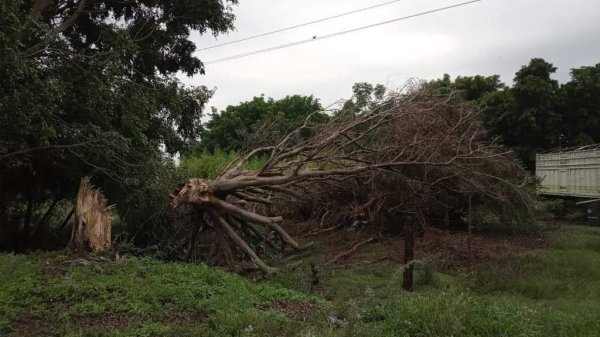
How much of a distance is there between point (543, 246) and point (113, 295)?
9.21 m

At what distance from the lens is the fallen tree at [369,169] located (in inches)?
402

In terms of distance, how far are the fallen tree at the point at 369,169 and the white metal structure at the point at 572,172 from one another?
16.6ft

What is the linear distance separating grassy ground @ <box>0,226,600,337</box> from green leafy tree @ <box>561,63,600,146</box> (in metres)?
15.0

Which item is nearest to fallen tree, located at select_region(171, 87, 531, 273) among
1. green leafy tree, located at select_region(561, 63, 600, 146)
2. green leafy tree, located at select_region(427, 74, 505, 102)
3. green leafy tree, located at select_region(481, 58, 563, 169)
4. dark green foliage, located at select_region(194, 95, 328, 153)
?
green leafy tree, located at select_region(481, 58, 563, 169)

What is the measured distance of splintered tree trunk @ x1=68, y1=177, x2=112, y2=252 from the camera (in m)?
8.62

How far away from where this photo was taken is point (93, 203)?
9.03 metres

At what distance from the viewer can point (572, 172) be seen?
16.5 m

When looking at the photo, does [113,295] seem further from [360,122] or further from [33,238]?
[33,238]

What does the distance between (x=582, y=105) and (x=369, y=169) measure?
1570cm

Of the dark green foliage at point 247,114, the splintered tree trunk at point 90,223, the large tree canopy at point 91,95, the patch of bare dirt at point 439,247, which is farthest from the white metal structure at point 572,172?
the dark green foliage at point 247,114

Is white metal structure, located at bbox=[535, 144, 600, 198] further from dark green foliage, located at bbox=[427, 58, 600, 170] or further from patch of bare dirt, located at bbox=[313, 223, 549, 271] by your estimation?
patch of bare dirt, located at bbox=[313, 223, 549, 271]

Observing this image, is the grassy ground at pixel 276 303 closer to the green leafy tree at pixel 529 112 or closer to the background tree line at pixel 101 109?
the background tree line at pixel 101 109

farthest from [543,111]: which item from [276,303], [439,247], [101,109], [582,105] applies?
[276,303]

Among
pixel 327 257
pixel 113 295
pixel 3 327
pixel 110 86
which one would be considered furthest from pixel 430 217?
pixel 3 327
